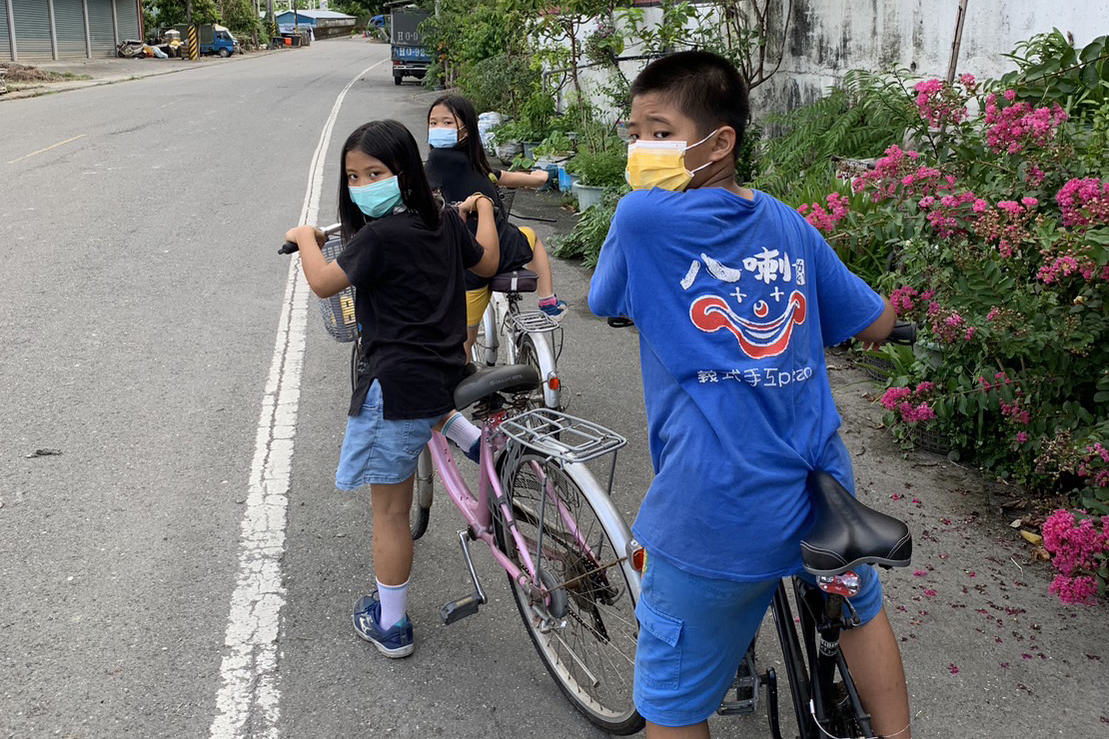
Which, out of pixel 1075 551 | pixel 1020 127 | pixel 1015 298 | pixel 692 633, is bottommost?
pixel 1075 551

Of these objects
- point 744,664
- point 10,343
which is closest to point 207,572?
point 744,664

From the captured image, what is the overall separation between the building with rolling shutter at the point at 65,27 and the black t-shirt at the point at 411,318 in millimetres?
38568

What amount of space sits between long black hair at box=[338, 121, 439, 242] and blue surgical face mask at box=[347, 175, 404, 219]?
26mm

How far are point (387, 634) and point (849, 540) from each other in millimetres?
1975

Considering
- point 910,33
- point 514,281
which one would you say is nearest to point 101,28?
point 910,33

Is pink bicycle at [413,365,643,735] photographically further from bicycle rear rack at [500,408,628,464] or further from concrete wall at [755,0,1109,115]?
concrete wall at [755,0,1109,115]

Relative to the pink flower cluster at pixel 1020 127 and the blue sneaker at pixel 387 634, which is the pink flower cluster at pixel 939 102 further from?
the blue sneaker at pixel 387 634

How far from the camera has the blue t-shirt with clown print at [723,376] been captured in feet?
6.48

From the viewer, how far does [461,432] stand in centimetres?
332

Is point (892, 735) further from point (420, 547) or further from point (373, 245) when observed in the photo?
point (420, 547)

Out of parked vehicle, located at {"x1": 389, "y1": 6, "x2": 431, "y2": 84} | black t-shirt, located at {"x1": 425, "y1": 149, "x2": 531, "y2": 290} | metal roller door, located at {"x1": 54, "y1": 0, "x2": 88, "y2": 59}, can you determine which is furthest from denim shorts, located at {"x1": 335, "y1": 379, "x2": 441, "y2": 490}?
metal roller door, located at {"x1": 54, "y1": 0, "x2": 88, "y2": 59}

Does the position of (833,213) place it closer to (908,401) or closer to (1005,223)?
(908,401)

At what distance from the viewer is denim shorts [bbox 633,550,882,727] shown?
2.05 metres

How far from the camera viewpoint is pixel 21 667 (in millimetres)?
3316
